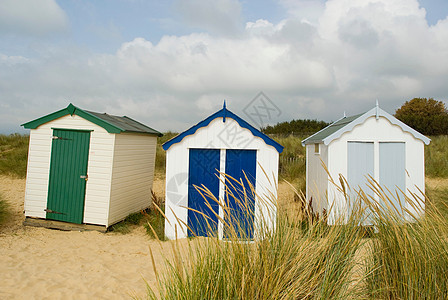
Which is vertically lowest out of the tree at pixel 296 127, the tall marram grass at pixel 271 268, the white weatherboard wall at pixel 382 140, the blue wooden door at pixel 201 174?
the tall marram grass at pixel 271 268

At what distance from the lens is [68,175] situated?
288 inches

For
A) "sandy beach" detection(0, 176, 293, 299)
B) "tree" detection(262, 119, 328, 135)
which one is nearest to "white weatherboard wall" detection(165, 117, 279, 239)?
"sandy beach" detection(0, 176, 293, 299)

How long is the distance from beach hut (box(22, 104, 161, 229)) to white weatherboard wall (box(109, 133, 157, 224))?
0.09ft

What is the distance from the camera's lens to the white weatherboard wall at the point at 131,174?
7.38 metres

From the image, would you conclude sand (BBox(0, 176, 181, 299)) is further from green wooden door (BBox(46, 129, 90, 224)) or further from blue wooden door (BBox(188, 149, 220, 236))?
blue wooden door (BBox(188, 149, 220, 236))

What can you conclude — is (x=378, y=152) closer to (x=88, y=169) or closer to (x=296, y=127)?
(x=88, y=169)

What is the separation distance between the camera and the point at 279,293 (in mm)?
2166

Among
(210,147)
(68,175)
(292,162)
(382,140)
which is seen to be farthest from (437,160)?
(68,175)

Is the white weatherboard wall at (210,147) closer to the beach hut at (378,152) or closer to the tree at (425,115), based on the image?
the beach hut at (378,152)

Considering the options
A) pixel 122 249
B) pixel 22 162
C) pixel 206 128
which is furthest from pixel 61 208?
pixel 22 162

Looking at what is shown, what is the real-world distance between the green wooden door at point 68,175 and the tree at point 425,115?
28029 mm

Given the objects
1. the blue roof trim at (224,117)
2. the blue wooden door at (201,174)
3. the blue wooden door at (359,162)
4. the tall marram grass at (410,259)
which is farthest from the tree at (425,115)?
the tall marram grass at (410,259)

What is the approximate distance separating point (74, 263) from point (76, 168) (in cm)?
285

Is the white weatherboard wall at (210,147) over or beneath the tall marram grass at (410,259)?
over
